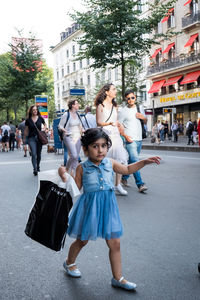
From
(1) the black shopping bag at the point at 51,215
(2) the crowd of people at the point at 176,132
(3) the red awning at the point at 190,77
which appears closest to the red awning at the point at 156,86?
(3) the red awning at the point at 190,77

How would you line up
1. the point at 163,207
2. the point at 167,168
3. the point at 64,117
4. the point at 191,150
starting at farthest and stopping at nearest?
the point at 191,150
the point at 167,168
the point at 64,117
the point at 163,207

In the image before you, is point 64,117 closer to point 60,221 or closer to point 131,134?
point 131,134

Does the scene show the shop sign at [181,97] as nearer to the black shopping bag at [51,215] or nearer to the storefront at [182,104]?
the storefront at [182,104]

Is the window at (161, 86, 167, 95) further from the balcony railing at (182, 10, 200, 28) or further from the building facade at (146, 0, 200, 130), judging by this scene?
the balcony railing at (182, 10, 200, 28)

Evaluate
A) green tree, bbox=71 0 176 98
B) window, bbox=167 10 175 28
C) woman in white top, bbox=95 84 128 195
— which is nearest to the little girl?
woman in white top, bbox=95 84 128 195

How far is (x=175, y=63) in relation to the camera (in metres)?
35.4

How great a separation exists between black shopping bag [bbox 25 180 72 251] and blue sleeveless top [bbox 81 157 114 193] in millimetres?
192

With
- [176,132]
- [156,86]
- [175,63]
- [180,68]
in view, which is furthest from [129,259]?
[156,86]

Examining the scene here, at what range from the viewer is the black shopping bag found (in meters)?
2.62

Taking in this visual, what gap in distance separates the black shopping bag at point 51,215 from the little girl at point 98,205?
111 mm

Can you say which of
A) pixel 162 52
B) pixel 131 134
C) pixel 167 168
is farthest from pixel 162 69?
pixel 131 134

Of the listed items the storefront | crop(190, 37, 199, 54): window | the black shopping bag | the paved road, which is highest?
crop(190, 37, 199, 54): window

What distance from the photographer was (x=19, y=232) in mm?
4191

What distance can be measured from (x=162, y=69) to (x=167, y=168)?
94.0 ft
